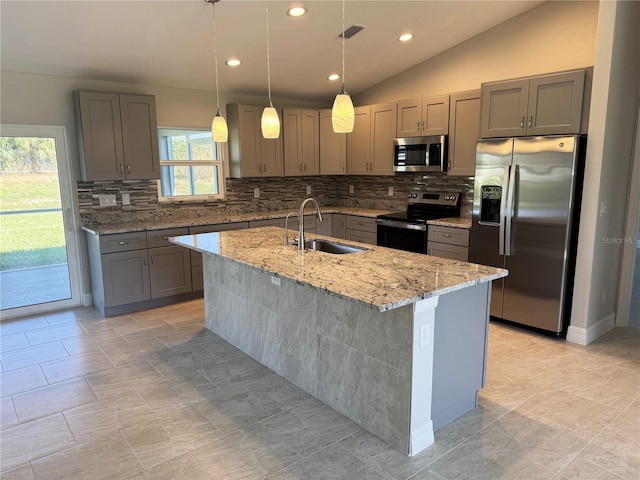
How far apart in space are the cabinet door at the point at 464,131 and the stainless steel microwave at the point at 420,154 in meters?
0.11

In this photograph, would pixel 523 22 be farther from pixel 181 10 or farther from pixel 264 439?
pixel 264 439

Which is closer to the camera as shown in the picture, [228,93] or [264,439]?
[264,439]

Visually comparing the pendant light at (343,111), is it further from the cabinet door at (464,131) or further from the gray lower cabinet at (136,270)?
the gray lower cabinet at (136,270)

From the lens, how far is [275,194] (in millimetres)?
6090

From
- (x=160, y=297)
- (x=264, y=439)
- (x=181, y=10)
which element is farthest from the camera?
(x=160, y=297)

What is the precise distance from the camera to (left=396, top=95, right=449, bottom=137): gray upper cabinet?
15.8 ft

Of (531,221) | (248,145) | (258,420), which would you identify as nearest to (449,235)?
(531,221)

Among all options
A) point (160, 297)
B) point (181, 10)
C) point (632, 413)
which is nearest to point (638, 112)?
point (632, 413)

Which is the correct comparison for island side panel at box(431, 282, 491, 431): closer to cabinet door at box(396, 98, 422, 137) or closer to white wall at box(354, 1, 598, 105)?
white wall at box(354, 1, 598, 105)

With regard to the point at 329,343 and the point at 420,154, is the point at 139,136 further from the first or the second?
the point at 329,343

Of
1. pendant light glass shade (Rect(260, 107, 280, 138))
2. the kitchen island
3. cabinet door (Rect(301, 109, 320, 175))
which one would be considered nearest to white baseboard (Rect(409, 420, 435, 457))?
the kitchen island

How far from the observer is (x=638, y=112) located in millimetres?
3801

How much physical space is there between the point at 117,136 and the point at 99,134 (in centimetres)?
17

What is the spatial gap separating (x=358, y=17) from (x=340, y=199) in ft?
10.1
